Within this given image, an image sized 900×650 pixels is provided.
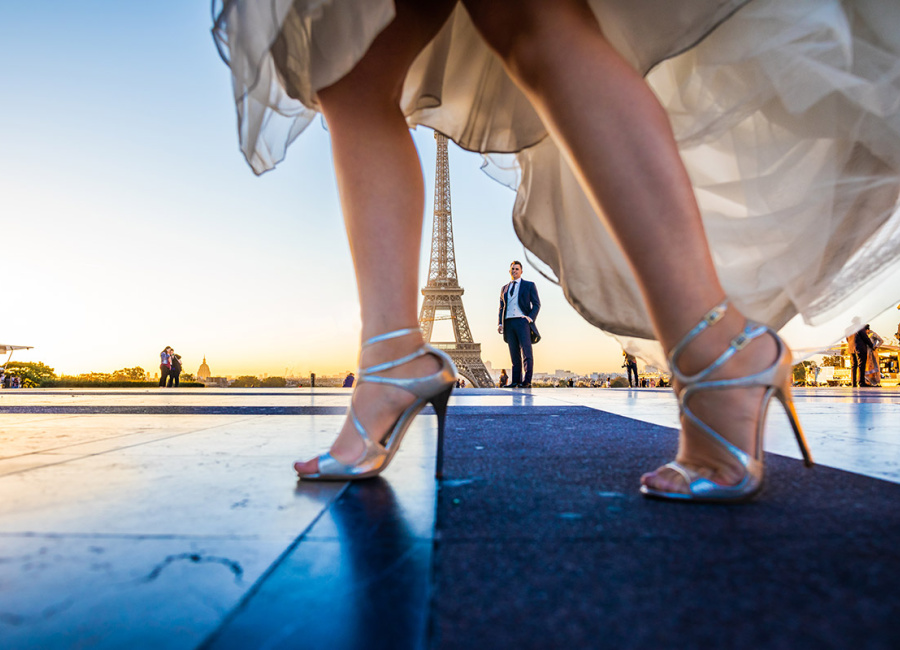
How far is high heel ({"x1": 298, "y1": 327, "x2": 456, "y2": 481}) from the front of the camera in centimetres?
79

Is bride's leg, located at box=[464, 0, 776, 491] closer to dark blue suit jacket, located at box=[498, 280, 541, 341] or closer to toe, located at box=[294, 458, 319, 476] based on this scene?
toe, located at box=[294, 458, 319, 476]

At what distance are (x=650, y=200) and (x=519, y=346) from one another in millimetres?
5451

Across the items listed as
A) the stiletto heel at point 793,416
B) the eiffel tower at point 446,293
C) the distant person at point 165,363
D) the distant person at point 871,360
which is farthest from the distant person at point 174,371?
the stiletto heel at point 793,416

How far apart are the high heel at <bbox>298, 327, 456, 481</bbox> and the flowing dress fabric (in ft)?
1.29

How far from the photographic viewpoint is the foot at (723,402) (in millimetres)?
665

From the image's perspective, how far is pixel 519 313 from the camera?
588 centimetres

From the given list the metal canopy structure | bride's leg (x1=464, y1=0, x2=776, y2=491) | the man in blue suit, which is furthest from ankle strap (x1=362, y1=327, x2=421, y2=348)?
the metal canopy structure

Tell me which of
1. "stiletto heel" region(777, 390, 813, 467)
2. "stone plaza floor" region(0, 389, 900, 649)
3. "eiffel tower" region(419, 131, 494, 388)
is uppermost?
"eiffel tower" region(419, 131, 494, 388)

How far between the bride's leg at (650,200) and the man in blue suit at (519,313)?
5.09 m

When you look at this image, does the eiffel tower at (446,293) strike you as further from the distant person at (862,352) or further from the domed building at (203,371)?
the domed building at (203,371)

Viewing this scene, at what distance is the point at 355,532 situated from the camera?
0.52m

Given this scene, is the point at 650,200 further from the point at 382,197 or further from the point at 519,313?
the point at 519,313

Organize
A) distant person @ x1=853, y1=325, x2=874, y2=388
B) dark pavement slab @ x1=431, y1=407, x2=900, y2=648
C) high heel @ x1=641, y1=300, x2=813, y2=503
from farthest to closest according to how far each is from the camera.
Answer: distant person @ x1=853, y1=325, x2=874, y2=388
high heel @ x1=641, y1=300, x2=813, y2=503
dark pavement slab @ x1=431, y1=407, x2=900, y2=648

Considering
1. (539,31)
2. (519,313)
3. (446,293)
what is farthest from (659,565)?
(446,293)
